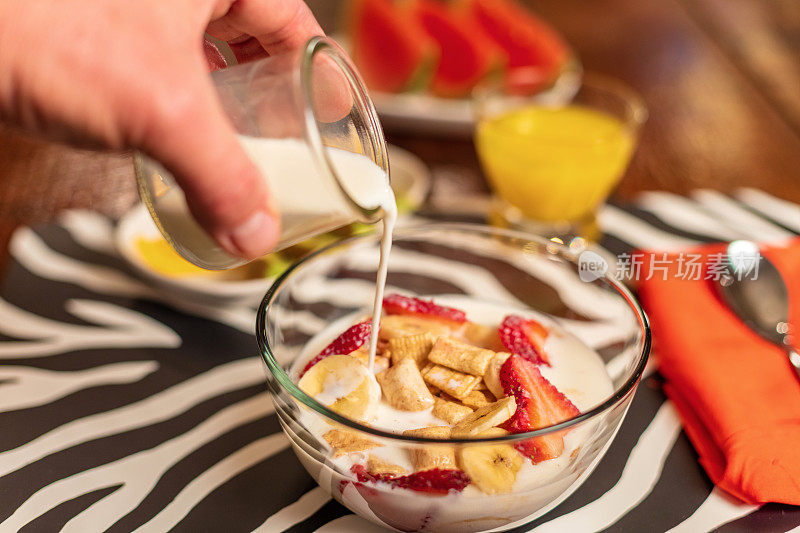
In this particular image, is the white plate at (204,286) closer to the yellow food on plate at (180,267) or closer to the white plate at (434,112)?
the yellow food on plate at (180,267)

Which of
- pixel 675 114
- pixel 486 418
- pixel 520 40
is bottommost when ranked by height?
pixel 675 114

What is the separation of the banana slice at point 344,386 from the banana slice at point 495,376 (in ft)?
0.39

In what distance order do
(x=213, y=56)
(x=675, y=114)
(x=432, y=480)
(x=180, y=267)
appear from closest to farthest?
1. (x=432, y=480)
2. (x=213, y=56)
3. (x=180, y=267)
4. (x=675, y=114)

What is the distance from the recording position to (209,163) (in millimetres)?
586

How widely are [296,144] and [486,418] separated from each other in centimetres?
32

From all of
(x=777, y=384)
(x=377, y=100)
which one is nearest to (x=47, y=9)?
(x=777, y=384)

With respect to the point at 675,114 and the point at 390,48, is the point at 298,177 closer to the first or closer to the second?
the point at 390,48

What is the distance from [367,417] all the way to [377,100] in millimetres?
1089

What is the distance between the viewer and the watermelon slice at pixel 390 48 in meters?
1.78

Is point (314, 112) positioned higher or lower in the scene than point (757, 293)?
higher

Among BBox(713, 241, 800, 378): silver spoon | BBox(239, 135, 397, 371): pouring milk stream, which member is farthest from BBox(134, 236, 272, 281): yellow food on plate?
BBox(713, 241, 800, 378): silver spoon

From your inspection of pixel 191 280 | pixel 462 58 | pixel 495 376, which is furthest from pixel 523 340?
pixel 462 58

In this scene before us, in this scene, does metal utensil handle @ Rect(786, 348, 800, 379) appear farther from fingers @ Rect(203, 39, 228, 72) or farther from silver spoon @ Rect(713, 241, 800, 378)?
fingers @ Rect(203, 39, 228, 72)

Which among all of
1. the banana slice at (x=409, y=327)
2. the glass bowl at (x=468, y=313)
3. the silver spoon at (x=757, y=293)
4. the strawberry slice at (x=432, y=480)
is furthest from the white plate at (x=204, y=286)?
the silver spoon at (x=757, y=293)
